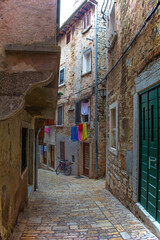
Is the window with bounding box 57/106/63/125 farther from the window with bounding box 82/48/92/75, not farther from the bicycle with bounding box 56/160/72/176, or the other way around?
the window with bounding box 82/48/92/75

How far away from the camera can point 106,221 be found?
4027mm

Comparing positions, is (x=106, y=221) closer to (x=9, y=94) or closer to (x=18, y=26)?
(x=9, y=94)

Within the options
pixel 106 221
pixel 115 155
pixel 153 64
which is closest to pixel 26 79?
pixel 153 64

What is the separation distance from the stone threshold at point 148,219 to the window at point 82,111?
823 cm

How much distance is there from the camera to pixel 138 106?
4.32 m

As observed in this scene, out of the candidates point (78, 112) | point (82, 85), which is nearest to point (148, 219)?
point (78, 112)

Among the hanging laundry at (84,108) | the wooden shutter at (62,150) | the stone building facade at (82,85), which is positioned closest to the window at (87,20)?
the stone building facade at (82,85)

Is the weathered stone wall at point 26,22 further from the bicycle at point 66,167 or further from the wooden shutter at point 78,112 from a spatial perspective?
the bicycle at point 66,167

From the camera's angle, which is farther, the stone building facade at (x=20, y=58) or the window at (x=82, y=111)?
the window at (x=82, y=111)

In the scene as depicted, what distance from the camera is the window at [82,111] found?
1211 cm

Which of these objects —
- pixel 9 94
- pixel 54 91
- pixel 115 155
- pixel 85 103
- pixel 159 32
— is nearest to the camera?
pixel 9 94

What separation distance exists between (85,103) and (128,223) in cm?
873

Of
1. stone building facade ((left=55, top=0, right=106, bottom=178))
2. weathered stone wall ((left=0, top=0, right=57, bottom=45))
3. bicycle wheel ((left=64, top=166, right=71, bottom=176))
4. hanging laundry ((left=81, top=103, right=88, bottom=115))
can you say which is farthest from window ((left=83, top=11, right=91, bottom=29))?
weathered stone wall ((left=0, top=0, right=57, bottom=45))

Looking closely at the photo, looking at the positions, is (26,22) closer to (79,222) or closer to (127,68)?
(127,68)
